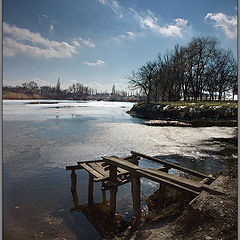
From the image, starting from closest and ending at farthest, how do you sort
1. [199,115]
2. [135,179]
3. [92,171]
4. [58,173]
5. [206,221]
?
1. [206,221]
2. [135,179]
3. [92,171]
4. [58,173]
5. [199,115]

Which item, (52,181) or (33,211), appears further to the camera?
(52,181)

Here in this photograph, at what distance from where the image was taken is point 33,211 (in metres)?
4.23

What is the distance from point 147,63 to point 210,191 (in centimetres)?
3610

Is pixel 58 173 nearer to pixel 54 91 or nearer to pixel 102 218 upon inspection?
pixel 102 218

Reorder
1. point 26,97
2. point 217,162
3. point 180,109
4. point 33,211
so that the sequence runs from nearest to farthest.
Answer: point 33,211 → point 217,162 → point 180,109 → point 26,97

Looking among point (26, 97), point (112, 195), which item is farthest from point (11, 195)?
point (26, 97)

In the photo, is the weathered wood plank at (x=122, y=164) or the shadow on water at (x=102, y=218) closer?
the weathered wood plank at (x=122, y=164)

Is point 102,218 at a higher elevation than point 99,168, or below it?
below

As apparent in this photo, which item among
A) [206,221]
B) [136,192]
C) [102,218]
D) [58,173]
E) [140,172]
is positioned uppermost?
[140,172]

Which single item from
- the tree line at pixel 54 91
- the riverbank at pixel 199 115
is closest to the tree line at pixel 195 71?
the riverbank at pixel 199 115

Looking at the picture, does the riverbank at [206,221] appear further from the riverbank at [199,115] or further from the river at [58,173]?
the riverbank at [199,115]

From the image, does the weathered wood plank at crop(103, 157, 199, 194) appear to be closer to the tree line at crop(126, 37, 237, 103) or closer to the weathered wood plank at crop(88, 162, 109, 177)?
the weathered wood plank at crop(88, 162, 109, 177)

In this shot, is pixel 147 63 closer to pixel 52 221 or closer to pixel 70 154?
pixel 70 154

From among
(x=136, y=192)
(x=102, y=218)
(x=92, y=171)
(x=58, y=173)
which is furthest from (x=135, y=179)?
(x=58, y=173)
